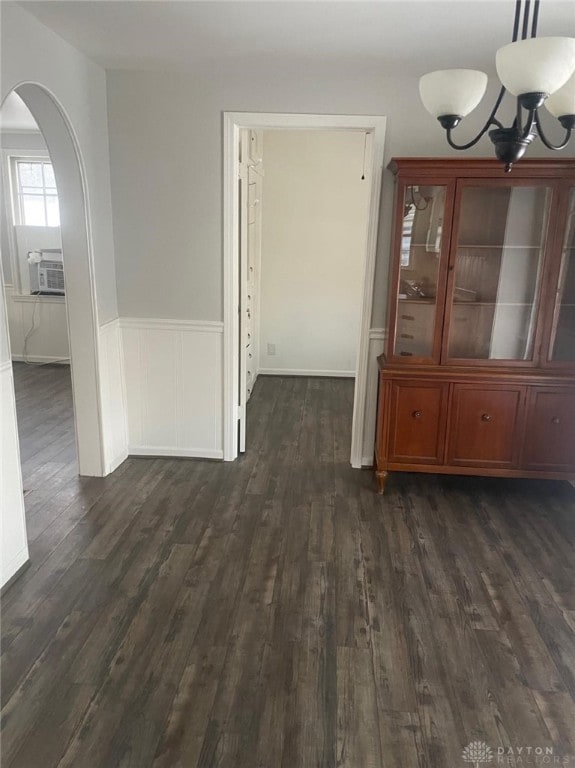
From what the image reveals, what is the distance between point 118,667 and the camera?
82.7 inches

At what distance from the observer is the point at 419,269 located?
11.1ft

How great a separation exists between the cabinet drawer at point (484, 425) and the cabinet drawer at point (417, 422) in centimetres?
8

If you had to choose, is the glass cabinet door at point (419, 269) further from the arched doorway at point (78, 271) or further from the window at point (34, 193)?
the window at point (34, 193)

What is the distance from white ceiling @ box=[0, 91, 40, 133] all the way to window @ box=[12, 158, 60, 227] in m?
0.38

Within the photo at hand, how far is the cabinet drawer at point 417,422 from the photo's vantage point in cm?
340

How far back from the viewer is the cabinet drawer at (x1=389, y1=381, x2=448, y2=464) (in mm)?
3404

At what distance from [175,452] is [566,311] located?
8.94 feet

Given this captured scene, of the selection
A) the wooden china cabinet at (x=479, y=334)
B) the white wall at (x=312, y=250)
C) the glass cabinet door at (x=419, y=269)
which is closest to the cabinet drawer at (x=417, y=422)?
the wooden china cabinet at (x=479, y=334)

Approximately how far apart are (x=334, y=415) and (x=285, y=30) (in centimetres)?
310

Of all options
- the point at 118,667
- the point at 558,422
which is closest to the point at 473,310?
the point at 558,422

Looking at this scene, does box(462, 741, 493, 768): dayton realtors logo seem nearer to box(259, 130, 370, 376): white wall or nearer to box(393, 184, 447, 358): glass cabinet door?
box(393, 184, 447, 358): glass cabinet door

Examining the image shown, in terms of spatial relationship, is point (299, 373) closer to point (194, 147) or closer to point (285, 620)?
point (194, 147)

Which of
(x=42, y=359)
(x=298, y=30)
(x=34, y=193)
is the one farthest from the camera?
(x=42, y=359)

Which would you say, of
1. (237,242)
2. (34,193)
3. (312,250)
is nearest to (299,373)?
(312,250)
